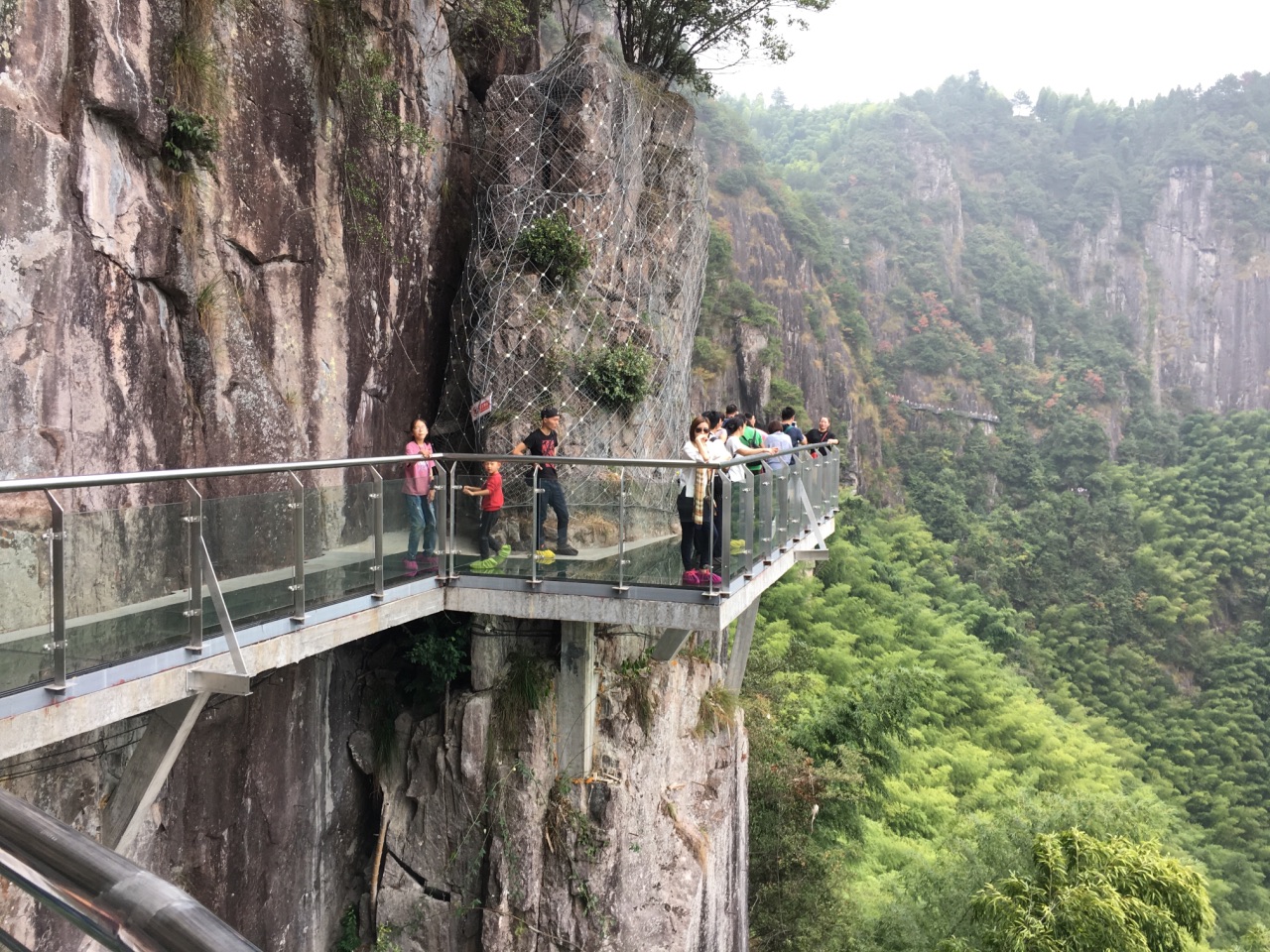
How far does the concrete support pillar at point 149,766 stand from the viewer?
465 cm

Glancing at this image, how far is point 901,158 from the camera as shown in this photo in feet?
317

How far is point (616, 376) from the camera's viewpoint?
31.7 ft

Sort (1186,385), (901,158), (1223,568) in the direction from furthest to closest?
(901,158)
(1186,385)
(1223,568)

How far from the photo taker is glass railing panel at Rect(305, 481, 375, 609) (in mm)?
5453

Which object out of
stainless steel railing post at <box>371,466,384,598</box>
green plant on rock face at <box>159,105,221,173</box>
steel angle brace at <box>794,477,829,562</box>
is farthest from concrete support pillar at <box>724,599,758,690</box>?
green plant on rock face at <box>159,105,221,173</box>

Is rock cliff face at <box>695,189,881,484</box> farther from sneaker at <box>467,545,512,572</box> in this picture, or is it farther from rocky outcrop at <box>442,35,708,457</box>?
sneaker at <box>467,545,512,572</box>

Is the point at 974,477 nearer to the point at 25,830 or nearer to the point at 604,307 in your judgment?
the point at 604,307

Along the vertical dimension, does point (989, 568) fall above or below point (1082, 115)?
below

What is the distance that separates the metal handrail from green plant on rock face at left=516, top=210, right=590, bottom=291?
10.8 feet

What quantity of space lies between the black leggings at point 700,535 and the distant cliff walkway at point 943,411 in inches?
2410

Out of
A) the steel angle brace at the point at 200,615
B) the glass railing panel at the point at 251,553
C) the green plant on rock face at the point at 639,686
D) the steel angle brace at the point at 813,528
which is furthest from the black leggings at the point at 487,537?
the steel angle brace at the point at 813,528

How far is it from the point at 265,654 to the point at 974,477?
210ft

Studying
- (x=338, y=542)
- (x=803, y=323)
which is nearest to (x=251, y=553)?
(x=338, y=542)

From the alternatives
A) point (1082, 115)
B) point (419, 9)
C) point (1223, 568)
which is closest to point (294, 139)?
point (419, 9)
